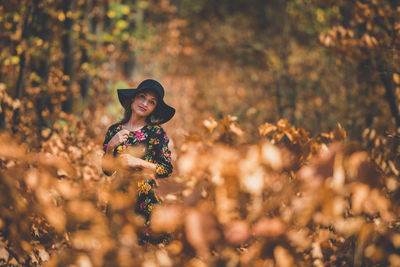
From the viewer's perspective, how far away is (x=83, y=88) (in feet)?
21.0

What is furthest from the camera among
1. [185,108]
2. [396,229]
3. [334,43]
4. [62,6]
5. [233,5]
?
[233,5]

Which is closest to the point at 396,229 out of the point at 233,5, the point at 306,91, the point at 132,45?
the point at 306,91

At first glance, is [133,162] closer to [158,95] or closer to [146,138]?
[146,138]

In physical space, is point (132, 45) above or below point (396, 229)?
above

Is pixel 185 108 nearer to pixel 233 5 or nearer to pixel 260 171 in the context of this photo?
pixel 260 171

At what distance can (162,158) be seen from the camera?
6.80ft

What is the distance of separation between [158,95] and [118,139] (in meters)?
0.45

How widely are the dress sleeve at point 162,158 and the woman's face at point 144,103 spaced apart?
177 mm

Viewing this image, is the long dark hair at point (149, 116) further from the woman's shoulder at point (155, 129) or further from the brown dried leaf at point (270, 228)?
the brown dried leaf at point (270, 228)

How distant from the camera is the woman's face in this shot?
85.3 inches

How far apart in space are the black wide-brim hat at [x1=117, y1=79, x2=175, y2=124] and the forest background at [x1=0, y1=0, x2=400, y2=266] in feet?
0.71

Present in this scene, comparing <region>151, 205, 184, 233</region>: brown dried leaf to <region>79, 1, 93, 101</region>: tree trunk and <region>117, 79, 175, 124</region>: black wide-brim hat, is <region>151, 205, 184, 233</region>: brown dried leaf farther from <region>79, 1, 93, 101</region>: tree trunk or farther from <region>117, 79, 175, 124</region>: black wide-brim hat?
<region>79, 1, 93, 101</region>: tree trunk

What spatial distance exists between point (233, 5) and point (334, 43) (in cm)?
1357

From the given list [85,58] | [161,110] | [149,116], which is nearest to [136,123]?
[149,116]
